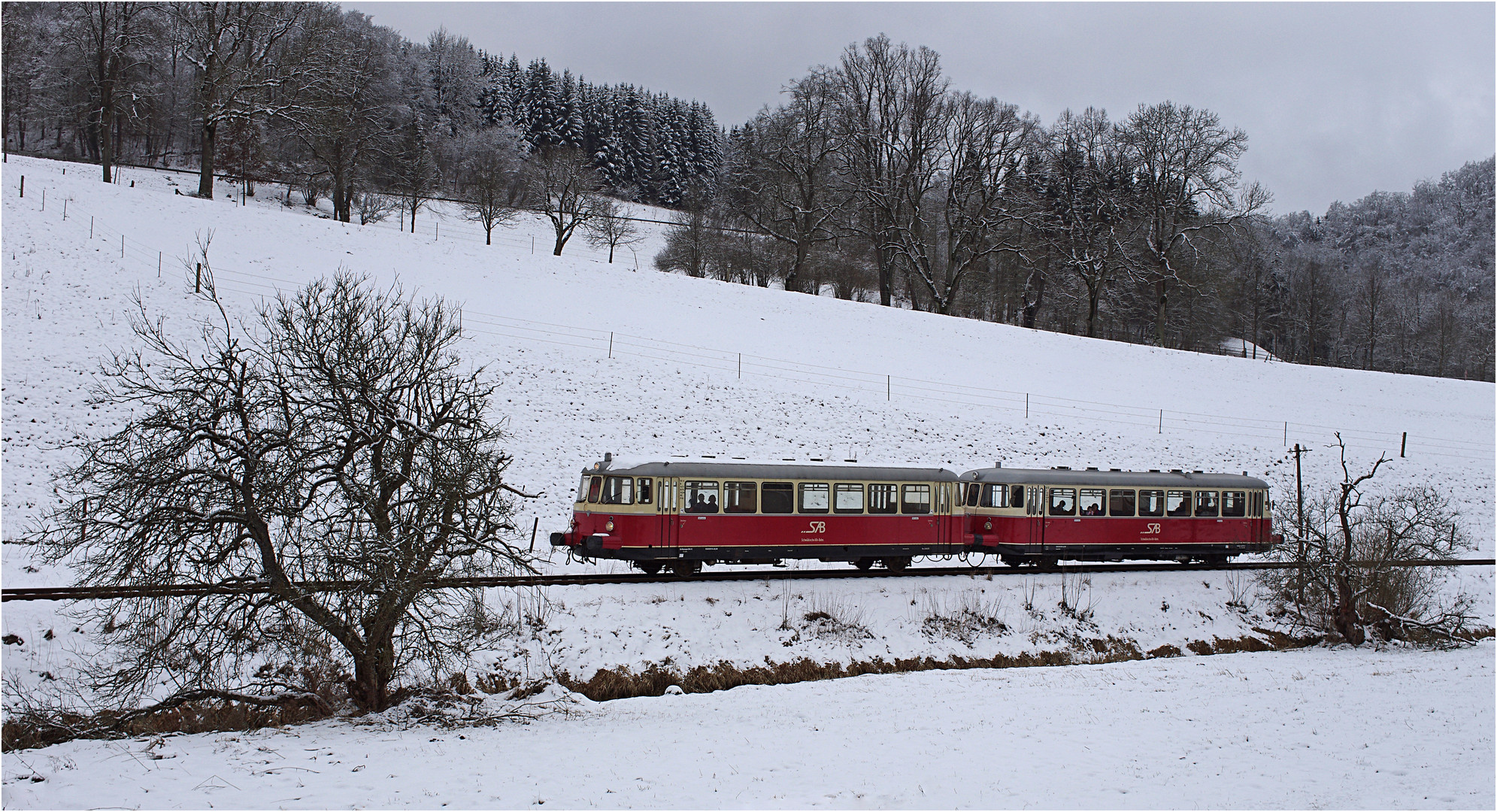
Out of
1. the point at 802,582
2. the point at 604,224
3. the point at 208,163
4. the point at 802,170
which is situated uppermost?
the point at 802,170

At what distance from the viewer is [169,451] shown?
39.0 ft

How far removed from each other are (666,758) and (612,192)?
87150 millimetres

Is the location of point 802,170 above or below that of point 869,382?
above

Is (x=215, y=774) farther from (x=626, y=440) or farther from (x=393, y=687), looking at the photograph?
(x=626, y=440)

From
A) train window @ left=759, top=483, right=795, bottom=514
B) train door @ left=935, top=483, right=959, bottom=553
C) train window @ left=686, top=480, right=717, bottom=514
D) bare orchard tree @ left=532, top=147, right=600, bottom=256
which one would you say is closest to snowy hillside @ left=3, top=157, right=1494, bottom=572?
train window @ left=759, top=483, right=795, bottom=514

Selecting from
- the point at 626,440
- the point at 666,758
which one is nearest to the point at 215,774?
the point at 666,758

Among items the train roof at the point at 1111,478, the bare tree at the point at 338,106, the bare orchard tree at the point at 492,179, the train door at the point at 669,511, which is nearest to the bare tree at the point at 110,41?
the bare tree at the point at 338,106

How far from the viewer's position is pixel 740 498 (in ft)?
61.4

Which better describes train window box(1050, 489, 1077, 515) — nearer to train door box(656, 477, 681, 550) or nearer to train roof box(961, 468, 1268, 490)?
train roof box(961, 468, 1268, 490)

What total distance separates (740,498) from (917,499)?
4.86 metres

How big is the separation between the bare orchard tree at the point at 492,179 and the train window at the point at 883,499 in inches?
1448

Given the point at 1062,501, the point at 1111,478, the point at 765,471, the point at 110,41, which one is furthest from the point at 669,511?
the point at 110,41

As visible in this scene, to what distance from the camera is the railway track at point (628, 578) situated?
11695mm

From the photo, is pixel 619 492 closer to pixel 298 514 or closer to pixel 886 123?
pixel 298 514
